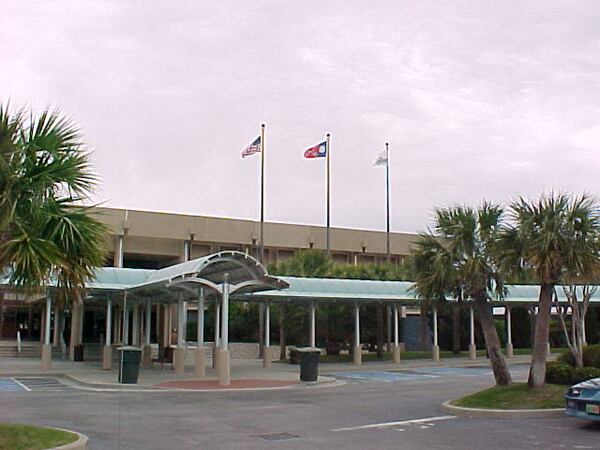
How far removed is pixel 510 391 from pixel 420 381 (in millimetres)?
10125

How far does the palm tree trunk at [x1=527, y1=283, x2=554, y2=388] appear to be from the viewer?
1645 cm

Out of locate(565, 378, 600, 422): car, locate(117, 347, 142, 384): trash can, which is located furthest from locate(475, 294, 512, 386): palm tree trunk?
locate(117, 347, 142, 384): trash can

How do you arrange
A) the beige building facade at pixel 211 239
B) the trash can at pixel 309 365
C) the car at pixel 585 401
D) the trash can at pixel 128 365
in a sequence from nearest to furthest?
the car at pixel 585 401, the trash can at pixel 128 365, the trash can at pixel 309 365, the beige building facade at pixel 211 239

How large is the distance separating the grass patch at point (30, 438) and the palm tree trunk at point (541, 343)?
9.83 metres

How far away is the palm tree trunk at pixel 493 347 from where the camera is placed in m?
17.5

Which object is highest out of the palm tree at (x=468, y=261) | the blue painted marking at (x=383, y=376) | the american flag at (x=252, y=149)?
the american flag at (x=252, y=149)

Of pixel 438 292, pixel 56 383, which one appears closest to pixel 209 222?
pixel 56 383

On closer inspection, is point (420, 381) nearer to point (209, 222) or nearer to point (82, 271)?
point (82, 271)

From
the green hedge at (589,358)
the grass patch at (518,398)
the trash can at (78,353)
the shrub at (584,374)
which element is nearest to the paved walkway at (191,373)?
the trash can at (78,353)

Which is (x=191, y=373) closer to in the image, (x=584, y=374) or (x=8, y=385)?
(x=8, y=385)

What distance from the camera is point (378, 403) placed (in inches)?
734

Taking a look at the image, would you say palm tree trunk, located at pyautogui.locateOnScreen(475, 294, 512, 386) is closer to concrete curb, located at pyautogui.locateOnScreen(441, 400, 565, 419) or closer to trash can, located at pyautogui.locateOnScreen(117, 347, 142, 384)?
concrete curb, located at pyautogui.locateOnScreen(441, 400, 565, 419)

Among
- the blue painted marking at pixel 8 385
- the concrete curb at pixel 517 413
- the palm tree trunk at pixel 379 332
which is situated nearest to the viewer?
the concrete curb at pixel 517 413

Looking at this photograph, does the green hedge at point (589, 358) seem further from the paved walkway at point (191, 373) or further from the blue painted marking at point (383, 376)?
the paved walkway at point (191, 373)
